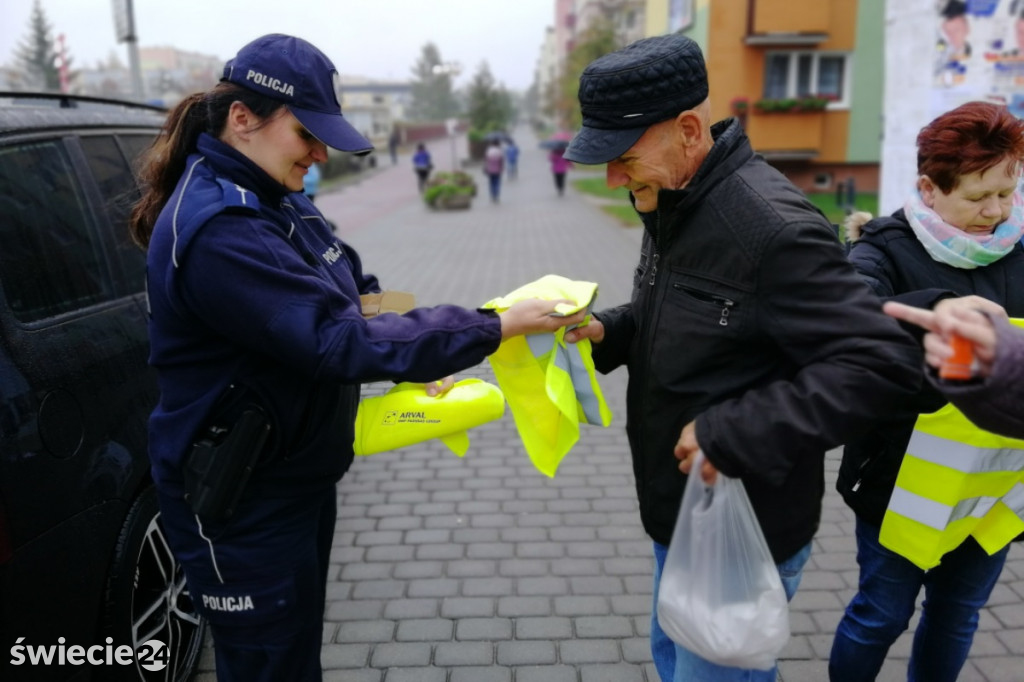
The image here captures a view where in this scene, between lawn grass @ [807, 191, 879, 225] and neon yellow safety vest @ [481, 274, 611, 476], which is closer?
neon yellow safety vest @ [481, 274, 611, 476]

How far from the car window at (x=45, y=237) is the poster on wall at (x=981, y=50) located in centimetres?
810

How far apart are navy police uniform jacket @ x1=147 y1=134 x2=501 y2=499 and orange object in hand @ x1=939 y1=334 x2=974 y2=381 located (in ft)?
3.20

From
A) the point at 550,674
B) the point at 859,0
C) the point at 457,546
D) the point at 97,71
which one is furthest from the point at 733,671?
the point at 97,71

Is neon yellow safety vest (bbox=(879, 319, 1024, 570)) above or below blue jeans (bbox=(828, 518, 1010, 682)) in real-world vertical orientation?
above

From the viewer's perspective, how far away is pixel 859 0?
19.2m

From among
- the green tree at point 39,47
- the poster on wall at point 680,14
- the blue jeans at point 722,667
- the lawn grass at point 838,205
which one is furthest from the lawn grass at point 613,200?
the green tree at point 39,47

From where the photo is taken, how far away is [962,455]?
6.65 feet

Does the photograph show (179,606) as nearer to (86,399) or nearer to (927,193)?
(86,399)

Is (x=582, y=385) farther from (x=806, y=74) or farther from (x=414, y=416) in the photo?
(x=806, y=74)

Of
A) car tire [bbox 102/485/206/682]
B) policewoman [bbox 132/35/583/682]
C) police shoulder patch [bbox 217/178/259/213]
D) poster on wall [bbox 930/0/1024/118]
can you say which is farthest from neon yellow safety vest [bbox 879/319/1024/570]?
poster on wall [bbox 930/0/1024/118]

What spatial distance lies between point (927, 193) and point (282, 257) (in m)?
1.78

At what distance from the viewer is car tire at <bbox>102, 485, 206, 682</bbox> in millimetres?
2516

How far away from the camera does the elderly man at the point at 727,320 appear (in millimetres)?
1620

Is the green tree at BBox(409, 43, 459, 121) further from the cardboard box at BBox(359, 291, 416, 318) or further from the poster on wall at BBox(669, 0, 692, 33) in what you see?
the cardboard box at BBox(359, 291, 416, 318)
